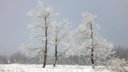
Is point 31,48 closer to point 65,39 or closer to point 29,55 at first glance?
point 29,55

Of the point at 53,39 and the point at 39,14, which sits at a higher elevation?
the point at 39,14

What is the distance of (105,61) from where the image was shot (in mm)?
10555

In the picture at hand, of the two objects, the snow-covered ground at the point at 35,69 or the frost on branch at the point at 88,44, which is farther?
the frost on branch at the point at 88,44

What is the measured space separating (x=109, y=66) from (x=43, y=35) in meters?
42.8

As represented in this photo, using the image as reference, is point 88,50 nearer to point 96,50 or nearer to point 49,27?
point 96,50

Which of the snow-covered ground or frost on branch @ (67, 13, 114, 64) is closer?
the snow-covered ground

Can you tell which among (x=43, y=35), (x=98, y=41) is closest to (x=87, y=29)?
(x=98, y=41)

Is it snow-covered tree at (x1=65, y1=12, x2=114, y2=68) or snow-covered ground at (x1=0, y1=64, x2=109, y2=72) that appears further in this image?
snow-covered tree at (x1=65, y1=12, x2=114, y2=68)

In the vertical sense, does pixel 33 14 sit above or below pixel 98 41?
above

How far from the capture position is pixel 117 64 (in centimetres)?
1017

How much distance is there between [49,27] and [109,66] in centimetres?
4403

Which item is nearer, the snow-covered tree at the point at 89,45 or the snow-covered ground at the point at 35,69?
→ the snow-covered ground at the point at 35,69

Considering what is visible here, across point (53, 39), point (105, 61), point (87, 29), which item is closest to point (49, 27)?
point (53, 39)

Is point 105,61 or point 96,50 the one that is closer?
point 105,61
